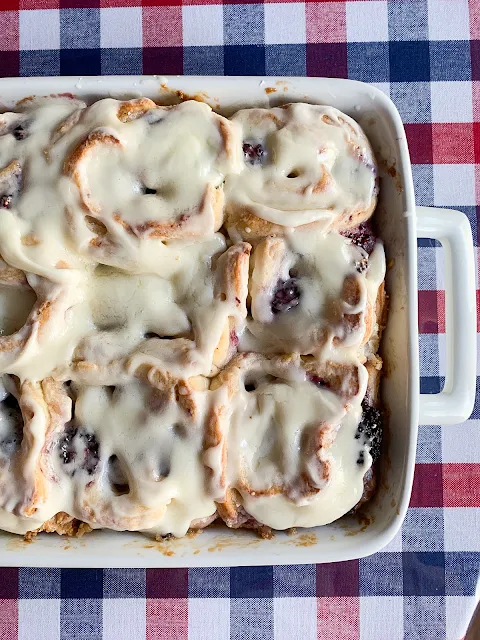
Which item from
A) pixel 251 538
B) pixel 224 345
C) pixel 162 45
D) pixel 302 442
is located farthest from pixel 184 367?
pixel 162 45

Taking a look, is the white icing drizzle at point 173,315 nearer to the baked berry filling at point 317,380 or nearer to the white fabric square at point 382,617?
the baked berry filling at point 317,380

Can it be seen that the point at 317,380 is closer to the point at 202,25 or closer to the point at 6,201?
the point at 6,201

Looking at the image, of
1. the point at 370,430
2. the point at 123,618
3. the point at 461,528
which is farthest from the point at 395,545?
the point at 123,618

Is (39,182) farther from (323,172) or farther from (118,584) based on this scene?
(118,584)

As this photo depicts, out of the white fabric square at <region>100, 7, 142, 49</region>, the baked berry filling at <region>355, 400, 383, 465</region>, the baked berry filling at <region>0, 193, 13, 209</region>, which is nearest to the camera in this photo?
the baked berry filling at <region>0, 193, 13, 209</region>

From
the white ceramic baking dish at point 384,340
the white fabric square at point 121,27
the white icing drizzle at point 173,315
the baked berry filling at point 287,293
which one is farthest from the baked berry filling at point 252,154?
the white fabric square at point 121,27

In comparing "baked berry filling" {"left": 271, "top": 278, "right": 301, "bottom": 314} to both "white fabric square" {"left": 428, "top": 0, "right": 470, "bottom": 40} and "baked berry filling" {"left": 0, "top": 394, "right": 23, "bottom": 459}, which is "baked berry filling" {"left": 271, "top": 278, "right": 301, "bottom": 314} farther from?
"white fabric square" {"left": 428, "top": 0, "right": 470, "bottom": 40}

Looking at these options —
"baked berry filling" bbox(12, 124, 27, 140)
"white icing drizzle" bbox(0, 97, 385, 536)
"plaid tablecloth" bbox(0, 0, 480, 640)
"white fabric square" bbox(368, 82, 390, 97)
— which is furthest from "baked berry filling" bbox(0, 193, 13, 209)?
"white fabric square" bbox(368, 82, 390, 97)
